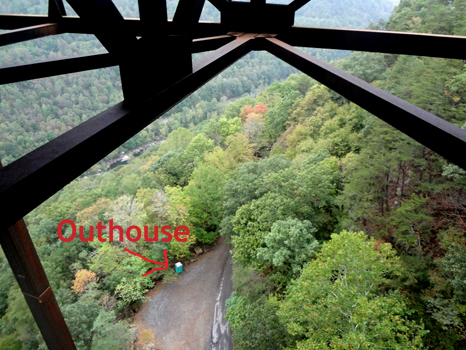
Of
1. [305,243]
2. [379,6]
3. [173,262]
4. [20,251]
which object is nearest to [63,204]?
[173,262]

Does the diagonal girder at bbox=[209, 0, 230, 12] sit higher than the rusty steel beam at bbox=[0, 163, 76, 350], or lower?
higher

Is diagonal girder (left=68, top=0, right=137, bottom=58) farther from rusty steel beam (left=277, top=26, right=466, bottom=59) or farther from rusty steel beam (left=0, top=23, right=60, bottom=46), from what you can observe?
rusty steel beam (left=0, top=23, right=60, bottom=46)

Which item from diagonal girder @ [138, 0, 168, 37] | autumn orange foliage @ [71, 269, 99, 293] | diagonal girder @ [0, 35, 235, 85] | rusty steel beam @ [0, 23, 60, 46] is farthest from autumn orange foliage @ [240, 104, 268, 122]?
diagonal girder @ [138, 0, 168, 37]

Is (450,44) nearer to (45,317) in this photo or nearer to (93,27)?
(93,27)

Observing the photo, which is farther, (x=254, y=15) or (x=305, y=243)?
(x=305, y=243)

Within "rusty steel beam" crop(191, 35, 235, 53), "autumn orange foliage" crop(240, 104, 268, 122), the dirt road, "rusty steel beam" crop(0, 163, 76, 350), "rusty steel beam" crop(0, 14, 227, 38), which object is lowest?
the dirt road

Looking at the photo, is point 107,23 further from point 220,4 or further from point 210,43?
point 220,4

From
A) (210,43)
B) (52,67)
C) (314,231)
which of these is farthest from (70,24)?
(314,231)
